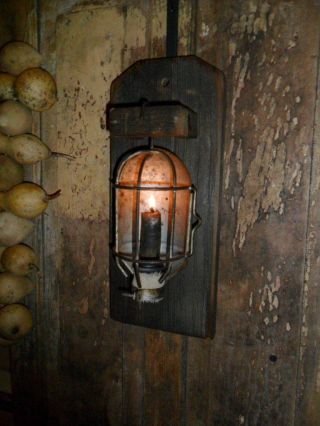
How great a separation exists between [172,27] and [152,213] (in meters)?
0.61

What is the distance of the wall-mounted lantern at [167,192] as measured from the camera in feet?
2.90

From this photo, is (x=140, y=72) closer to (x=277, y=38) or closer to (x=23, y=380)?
(x=277, y=38)

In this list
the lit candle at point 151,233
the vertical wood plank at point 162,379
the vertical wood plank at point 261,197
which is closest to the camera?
the lit candle at point 151,233

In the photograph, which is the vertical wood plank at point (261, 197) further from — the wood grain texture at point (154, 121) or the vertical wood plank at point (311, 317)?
the wood grain texture at point (154, 121)

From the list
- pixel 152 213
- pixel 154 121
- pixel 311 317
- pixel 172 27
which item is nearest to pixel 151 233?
pixel 152 213

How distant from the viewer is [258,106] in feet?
3.29

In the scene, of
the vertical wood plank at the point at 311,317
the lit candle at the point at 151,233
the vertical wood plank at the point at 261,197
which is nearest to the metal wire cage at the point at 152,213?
the lit candle at the point at 151,233

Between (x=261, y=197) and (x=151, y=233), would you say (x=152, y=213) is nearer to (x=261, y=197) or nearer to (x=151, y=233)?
(x=151, y=233)

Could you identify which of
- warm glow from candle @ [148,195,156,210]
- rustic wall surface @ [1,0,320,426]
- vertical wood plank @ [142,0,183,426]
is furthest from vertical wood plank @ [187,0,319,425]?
warm glow from candle @ [148,195,156,210]

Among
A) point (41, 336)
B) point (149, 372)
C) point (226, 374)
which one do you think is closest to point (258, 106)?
point (226, 374)

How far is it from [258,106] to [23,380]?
1417 mm

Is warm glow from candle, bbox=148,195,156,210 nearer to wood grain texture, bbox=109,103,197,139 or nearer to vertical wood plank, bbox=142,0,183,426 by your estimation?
wood grain texture, bbox=109,103,197,139

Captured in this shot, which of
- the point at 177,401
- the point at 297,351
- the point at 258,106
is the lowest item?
the point at 177,401

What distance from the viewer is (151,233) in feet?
2.82
